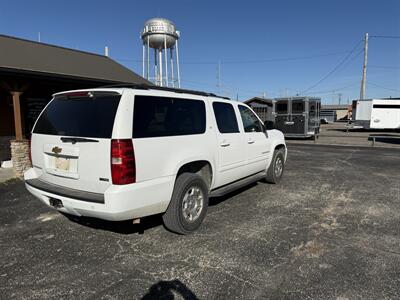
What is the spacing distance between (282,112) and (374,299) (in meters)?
18.1

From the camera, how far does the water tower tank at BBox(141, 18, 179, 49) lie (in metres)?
27.8

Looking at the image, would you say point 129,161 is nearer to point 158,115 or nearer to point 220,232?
point 158,115

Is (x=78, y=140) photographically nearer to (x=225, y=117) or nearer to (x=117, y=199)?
(x=117, y=199)

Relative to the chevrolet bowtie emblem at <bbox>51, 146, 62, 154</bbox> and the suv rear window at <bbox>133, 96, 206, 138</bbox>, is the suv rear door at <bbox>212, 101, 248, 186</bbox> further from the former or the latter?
the chevrolet bowtie emblem at <bbox>51, 146, 62, 154</bbox>

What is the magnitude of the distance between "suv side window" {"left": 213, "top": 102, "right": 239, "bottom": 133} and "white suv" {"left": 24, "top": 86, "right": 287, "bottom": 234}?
33 mm

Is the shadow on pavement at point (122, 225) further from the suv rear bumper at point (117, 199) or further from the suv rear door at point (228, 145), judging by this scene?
the suv rear door at point (228, 145)

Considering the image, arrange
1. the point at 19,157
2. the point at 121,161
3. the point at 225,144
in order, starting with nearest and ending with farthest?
the point at 121,161
the point at 225,144
the point at 19,157

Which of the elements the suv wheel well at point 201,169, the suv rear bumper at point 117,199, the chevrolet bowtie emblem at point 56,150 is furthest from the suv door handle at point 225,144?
the chevrolet bowtie emblem at point 56,150

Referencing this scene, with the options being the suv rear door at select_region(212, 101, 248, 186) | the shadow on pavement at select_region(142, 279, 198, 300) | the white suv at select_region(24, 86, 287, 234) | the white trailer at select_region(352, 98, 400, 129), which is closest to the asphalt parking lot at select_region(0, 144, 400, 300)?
the shadow on pavement at select_region(142, 279, 198, 300)

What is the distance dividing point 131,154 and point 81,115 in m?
0.91

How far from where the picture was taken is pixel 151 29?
91.3 feet

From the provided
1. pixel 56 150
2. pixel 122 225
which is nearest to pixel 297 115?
pixel 122 225

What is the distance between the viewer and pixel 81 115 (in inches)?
141

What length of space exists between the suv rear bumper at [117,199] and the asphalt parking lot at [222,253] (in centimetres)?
59
